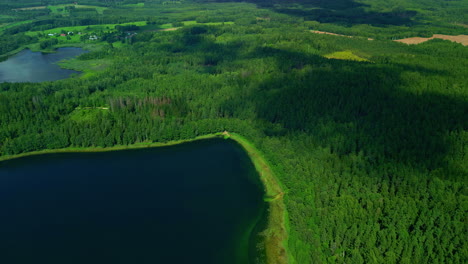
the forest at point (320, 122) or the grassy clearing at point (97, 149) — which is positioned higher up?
the forest at point (320, 122)

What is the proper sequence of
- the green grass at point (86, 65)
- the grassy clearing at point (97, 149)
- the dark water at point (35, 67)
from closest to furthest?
1. the grassy clearing at point (97, 149)
2. the dark water at point (35, 67)
3. the green grass at point (86, 65)

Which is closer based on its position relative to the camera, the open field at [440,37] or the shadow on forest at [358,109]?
the shadow on forest at [358,109]

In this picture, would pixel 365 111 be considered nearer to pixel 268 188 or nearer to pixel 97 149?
pixel 268 188

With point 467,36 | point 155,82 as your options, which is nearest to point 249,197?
point 155,82

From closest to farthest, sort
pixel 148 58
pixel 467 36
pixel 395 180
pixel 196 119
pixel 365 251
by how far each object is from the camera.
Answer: pixel 365 251 → pixel 395 180 → pixel 196 119 → pixel 148 58 → pixel 467 36

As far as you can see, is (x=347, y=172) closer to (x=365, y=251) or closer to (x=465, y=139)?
(x=365, y=251)

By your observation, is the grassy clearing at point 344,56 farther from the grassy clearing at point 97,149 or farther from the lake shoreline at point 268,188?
the grassy clearing at point 97,149

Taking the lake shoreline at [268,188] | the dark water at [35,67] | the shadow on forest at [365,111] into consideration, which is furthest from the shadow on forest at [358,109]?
the dark water at [35,67]
